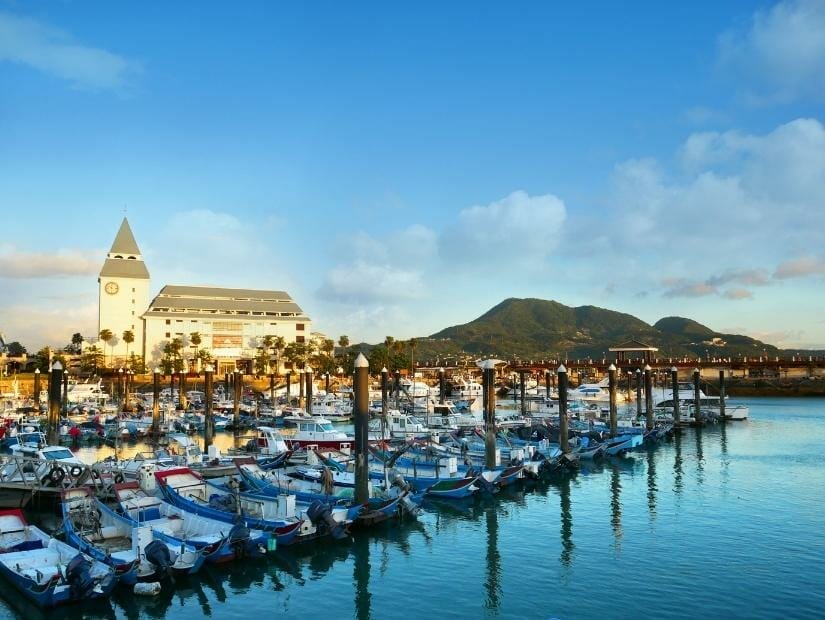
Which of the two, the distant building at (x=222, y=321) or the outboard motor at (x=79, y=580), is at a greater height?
the distant building at (x=222, y=321)

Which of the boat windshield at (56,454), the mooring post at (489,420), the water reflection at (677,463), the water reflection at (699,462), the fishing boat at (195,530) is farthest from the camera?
the water reflection at (699,462)

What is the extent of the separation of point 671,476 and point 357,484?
21904 mm

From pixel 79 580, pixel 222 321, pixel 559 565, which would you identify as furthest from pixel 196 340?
pixel 559 565

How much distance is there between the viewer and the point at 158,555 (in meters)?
19.6

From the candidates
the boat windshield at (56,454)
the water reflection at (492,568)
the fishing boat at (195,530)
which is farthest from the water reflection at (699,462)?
the boat windshield at (56,454)

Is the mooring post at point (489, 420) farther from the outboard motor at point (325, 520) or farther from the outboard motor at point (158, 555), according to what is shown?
the outboard motor at point (158, 555)

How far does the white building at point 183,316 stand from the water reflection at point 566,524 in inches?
3950

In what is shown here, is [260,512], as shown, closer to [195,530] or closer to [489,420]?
[195,530]

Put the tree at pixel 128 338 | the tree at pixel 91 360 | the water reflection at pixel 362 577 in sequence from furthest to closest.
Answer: the tree at pixel 128 338 → the tree at pixel 91 360 → the water reflection at pixel 362 577

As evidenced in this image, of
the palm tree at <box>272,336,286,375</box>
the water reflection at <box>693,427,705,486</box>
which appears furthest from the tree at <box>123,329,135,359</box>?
the water reflection at <box>693,427,705,486</box>

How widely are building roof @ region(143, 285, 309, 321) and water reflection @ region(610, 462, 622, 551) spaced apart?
346 feet

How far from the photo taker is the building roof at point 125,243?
135250 mm

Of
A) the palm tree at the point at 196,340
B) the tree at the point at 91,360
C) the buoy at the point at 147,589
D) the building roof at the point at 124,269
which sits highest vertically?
the building roof at the point at 124,269

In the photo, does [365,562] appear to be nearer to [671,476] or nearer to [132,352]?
[671,476]
